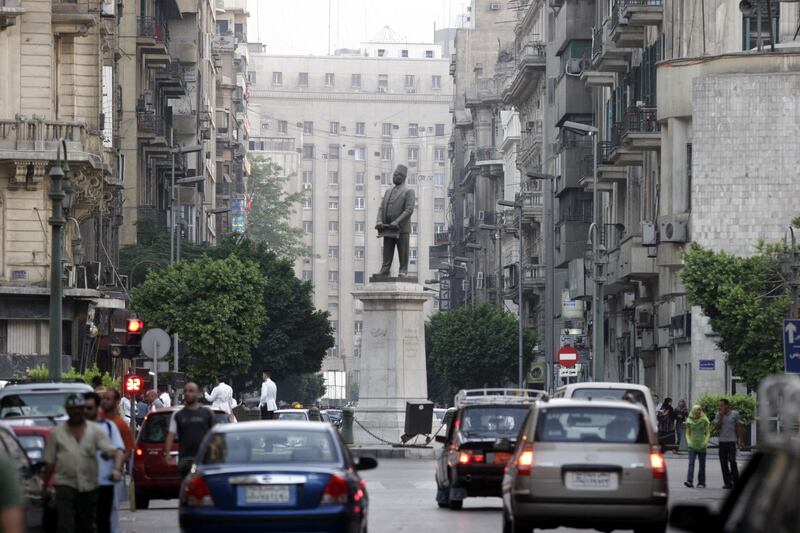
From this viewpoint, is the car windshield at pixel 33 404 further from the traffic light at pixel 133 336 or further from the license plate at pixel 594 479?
the traffic light at pixel 133 336

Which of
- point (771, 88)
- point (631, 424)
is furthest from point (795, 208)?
point (631, 424)

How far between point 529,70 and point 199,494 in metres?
87.9

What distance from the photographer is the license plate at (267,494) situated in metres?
15.9

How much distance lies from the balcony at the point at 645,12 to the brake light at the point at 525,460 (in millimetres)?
41717

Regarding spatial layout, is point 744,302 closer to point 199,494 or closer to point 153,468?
point 153,468

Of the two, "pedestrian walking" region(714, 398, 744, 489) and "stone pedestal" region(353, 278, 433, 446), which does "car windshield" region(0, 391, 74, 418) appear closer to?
"pedestrian walking" region(714, 398, 744, 489)

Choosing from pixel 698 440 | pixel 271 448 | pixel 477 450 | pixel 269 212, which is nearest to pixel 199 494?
pixel 271 448

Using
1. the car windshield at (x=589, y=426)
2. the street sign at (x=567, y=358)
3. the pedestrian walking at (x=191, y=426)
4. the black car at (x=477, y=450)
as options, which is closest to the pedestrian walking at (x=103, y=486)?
the pedestrian walking at (x=191, y=426)

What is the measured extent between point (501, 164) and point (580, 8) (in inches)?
1836

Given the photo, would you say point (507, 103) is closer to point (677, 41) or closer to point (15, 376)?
point (677, 41)

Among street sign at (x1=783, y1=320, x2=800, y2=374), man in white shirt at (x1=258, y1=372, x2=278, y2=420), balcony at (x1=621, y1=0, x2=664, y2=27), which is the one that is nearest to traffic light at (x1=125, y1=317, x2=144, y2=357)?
man in white shirt at (x1=258, y1=372, x2=278, y2=420)

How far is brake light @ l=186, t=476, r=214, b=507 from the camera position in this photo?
52.0 feet

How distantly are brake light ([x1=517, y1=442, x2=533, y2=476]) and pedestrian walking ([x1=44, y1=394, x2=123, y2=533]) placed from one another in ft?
13.4

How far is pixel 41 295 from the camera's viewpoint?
4772 cm
